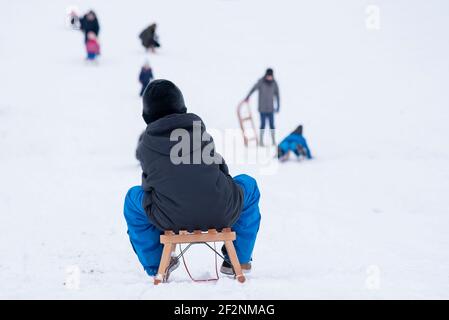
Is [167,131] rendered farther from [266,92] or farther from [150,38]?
[150,38]

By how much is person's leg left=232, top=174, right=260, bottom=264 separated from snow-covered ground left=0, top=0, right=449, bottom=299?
0.77 feet

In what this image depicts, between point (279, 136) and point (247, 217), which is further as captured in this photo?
point (279, 136)

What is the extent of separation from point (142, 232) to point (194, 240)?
35cm

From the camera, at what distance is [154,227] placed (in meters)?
2.59

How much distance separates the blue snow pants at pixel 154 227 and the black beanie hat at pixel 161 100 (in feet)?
1.44

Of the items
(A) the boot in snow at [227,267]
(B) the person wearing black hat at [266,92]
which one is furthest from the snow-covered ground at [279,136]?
(B) the person wearing black hat at [266,92]

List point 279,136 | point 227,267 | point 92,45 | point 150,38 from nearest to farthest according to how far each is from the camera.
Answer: point 227,267
point 279,136
point 92,45
point 150,38

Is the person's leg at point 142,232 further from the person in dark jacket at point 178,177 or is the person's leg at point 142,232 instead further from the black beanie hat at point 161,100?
the black beanie hat at point 161,100

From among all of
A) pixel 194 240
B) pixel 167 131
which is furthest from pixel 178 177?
pixel 194 240

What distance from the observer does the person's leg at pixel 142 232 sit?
252 cm

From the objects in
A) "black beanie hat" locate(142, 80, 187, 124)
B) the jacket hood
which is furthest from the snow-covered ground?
"black beanie hat" locate(142, 80, 187, 124)

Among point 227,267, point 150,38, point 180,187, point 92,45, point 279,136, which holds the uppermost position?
point 150,38
